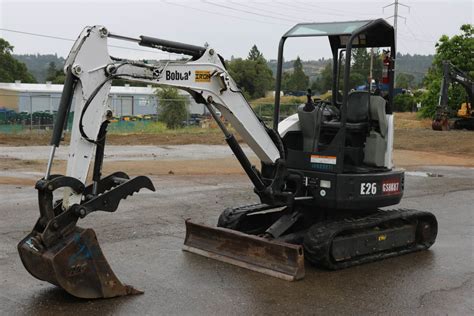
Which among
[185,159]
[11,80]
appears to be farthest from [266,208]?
[11,80]

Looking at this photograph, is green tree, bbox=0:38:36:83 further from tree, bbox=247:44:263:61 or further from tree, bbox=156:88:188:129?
tree, bbox=156:88:188:129

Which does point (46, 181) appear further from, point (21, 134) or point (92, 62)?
point (21, 134)

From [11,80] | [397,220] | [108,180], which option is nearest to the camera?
[108,180]

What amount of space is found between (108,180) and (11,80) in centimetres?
6977

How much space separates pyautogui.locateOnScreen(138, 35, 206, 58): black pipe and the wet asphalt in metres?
2.48

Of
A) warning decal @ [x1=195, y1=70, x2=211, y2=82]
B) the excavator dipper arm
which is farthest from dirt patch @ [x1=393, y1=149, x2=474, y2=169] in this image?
the excavator dipper arm

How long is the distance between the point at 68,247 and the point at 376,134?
13.6 ft

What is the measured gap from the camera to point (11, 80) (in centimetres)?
7094

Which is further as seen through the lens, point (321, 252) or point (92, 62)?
point (321, 252)

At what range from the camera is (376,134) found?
→ 307 inches

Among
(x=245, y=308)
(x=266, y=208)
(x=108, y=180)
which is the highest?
(x=108, y=180)

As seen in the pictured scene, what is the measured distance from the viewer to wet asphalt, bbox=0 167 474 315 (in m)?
5.85

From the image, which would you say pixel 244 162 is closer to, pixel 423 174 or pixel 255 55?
pixel 423 174

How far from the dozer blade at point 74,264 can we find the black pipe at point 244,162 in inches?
78.5
